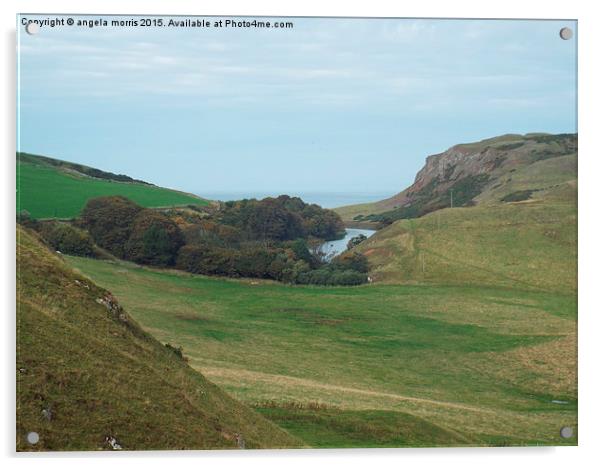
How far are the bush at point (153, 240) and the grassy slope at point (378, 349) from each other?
0.22 meters

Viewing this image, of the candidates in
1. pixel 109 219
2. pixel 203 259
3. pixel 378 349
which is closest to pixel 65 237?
pixel 109 219

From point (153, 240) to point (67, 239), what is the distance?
1.24m

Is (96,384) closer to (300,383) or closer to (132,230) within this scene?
(132,230)

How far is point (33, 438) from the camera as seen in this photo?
12.0m

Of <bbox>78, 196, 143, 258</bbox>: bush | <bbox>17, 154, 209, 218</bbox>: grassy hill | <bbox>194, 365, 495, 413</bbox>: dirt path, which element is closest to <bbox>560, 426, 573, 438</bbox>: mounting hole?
<bbox>194, 365, 495, 413</bbox>: dirt path

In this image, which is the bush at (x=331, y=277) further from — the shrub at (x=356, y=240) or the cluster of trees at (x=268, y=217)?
the cluster of trees at (x=268, y=217)

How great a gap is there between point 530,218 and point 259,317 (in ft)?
14.3

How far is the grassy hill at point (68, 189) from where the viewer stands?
12742mm

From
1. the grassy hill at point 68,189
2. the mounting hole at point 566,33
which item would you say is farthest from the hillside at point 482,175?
the grassy hill at point 68,189

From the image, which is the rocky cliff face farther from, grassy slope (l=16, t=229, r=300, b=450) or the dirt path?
grassy slope (l=16, t=229, r=300, b=450)

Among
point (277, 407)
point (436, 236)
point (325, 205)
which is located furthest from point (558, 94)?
point (277, 407)

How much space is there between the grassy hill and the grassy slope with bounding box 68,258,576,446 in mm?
883

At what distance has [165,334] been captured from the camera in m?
13.1

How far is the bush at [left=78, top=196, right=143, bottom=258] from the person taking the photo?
13.2 m
